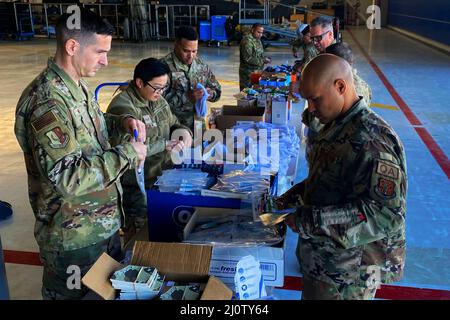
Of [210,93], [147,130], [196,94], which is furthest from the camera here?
[210,93]

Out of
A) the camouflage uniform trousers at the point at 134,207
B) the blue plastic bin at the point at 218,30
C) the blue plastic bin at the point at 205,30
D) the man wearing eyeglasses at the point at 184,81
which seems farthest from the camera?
the blue plastic bin at the point at 205,30

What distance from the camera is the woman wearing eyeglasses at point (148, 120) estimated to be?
2695mm

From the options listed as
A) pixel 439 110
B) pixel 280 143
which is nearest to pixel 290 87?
pixel 280 143

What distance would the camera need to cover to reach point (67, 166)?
1.62m

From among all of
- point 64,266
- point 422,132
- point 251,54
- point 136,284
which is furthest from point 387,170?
point 422,132

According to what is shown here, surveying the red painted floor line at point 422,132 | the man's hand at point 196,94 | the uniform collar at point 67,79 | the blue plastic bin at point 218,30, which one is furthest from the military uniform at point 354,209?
the blue plastic bin at point 218,30

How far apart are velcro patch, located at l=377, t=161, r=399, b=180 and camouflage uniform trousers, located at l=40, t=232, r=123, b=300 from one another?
130 cm

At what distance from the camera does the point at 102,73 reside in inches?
456

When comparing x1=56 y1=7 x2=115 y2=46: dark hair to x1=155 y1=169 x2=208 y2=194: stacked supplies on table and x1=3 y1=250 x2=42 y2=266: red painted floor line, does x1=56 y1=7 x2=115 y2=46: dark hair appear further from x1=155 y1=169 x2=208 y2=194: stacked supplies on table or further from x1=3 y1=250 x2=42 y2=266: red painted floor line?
x1=3 y1=250 x2=42 y2=266: red painted floor line

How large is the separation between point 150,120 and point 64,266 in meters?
1.19

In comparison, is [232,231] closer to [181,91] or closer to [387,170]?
[387,170]

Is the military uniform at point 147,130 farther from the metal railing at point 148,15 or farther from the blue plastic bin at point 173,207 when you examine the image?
the metal railing at point 148,15

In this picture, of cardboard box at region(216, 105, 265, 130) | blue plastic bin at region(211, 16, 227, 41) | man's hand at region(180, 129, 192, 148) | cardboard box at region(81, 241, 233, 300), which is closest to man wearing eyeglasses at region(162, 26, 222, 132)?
cardboard box at region(216, 105, 265, 130)

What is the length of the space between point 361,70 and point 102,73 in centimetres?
715
